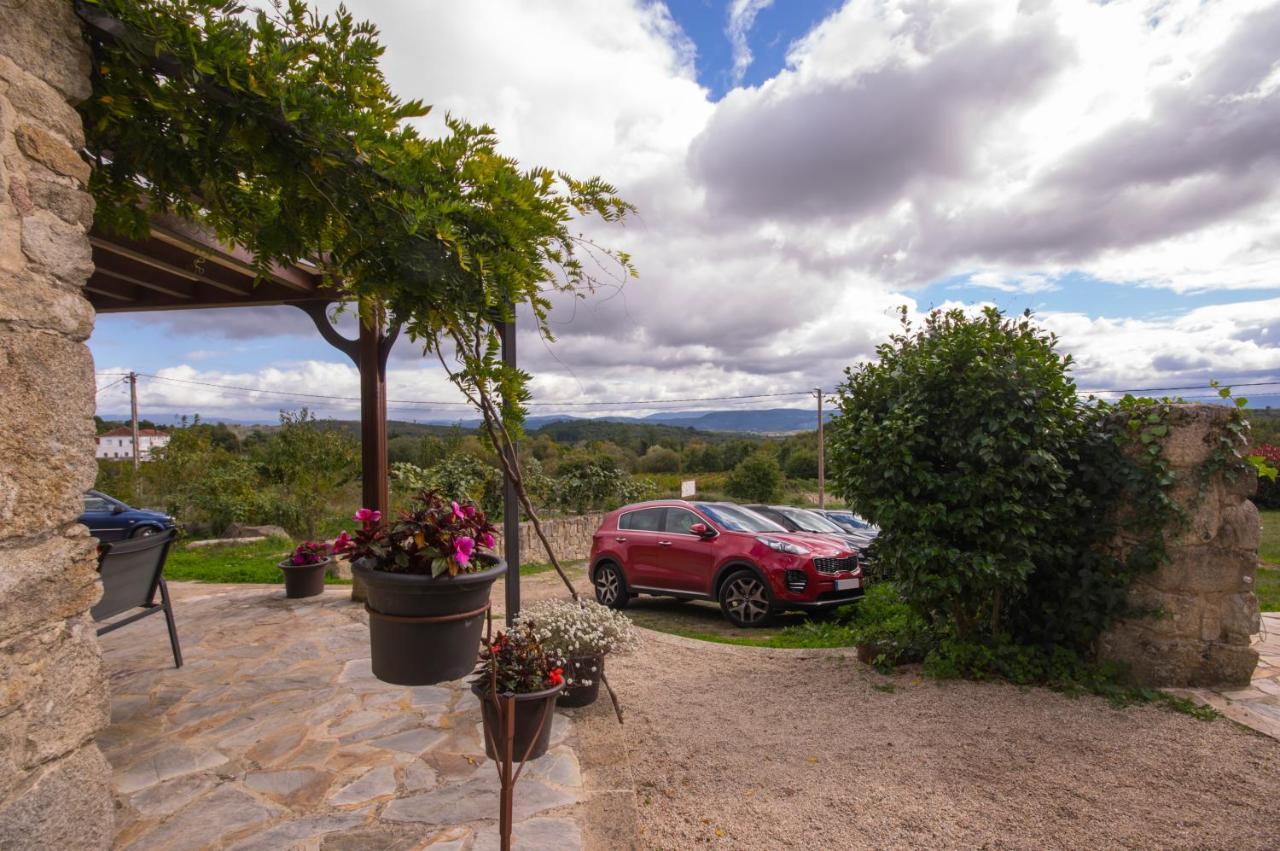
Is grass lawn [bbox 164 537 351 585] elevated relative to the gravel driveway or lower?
lower

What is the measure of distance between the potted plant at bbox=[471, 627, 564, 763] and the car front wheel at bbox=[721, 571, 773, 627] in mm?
3948

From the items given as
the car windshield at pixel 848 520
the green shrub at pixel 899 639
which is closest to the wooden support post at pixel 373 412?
the green shrub at pixel 899 639

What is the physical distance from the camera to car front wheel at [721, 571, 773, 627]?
6.76 meters

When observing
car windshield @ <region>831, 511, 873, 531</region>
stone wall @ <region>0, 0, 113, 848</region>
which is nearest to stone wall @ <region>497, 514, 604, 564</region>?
car windshield @ <region>831, 511, 873, 531</region>

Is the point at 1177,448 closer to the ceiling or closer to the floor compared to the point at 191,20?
closer to the floor

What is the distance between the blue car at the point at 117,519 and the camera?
35.8 ft

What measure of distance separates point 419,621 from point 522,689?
59 cm

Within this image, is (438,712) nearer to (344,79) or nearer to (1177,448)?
(344,79)

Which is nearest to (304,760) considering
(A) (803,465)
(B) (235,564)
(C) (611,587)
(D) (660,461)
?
(C) (611,587)

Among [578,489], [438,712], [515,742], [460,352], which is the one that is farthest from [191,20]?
[578,489]

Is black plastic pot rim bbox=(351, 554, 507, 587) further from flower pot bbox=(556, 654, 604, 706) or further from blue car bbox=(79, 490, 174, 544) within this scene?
blue car bbox=(79, 490, 174, 544)

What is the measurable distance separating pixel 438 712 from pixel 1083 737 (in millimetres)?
3246

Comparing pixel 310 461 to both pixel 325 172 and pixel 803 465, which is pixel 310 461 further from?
pixel 803 465

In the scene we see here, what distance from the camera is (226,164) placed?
224 cm
